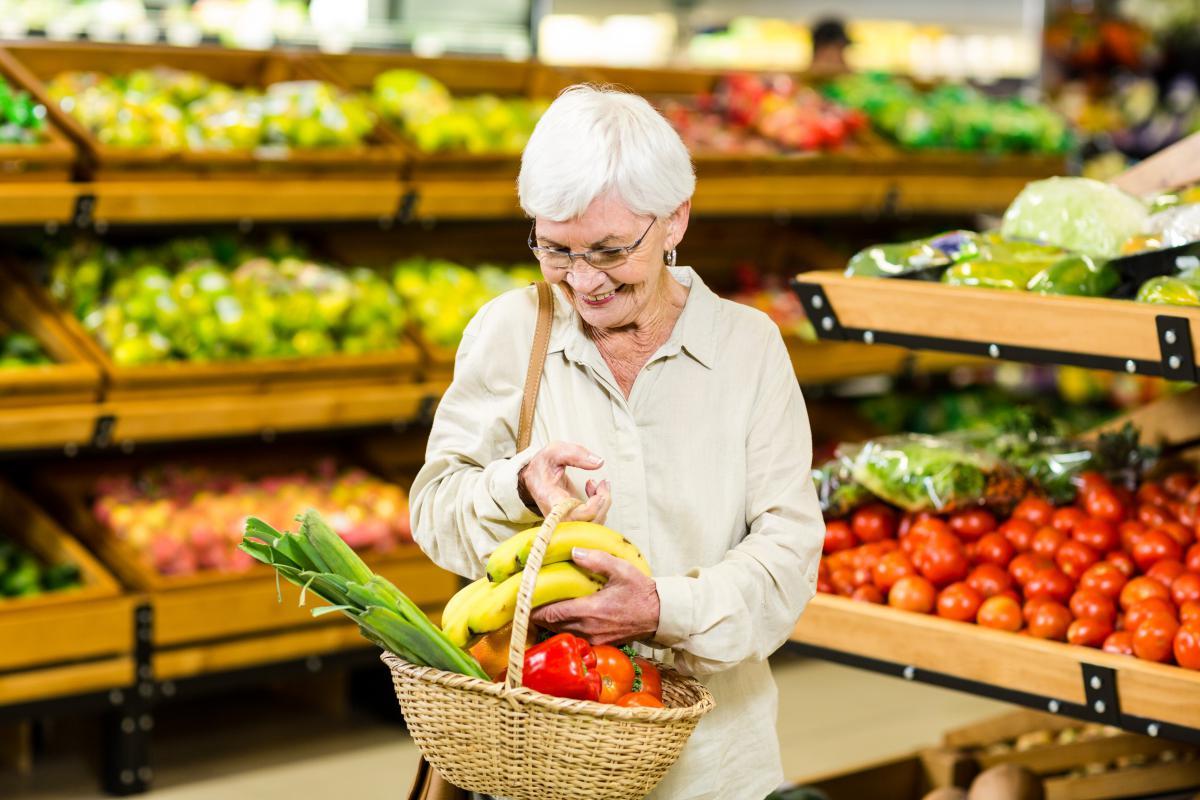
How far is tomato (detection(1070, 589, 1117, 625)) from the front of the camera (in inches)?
105

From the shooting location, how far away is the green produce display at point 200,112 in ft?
13.6

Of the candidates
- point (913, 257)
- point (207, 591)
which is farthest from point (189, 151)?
point (913, 257)

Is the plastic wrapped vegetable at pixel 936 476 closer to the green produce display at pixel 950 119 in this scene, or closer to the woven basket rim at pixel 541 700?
the woven basket rim at pixel 541 700

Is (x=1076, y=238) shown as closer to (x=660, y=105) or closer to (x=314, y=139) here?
(x=314, y=139)

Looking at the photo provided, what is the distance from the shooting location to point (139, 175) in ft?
13.3

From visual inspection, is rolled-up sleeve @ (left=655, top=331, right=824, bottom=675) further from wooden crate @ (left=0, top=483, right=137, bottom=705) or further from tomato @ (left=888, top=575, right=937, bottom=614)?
wooden crate @ (left=0, top=483, right=137, bottom=705)

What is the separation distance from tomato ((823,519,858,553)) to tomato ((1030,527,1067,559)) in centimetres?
34

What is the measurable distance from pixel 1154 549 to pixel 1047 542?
182 mm

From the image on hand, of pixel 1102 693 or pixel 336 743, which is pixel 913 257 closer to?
pixel 1102 693

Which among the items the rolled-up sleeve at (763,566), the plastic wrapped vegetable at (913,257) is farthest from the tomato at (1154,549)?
the rolled-up sleeve at (763,566)

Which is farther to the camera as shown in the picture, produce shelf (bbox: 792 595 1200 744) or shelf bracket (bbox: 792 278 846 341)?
shelf bracket (bbox: 792 278 846 341)

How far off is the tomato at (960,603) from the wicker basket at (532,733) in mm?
1078

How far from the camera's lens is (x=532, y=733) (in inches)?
67.8

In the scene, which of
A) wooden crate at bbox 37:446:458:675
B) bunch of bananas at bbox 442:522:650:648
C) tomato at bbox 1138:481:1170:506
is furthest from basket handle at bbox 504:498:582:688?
wooden crate at bbox 37:446:458:675
